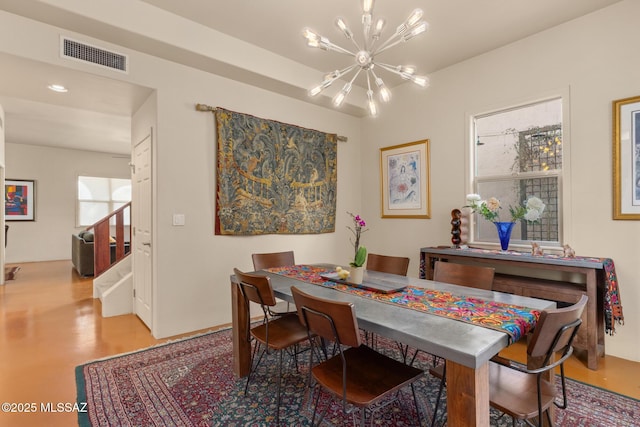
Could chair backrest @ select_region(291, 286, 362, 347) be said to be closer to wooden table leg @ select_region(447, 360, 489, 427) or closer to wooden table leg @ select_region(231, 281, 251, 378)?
wooden table leg @ select_region(447, 360, 489, 427)

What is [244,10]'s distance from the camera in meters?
2.80

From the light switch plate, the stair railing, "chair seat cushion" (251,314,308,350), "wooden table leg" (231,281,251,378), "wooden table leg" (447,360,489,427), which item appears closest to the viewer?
"wooden table leg" (447,360,489,427)

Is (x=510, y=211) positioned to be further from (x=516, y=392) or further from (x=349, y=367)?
(x=349, y=367)

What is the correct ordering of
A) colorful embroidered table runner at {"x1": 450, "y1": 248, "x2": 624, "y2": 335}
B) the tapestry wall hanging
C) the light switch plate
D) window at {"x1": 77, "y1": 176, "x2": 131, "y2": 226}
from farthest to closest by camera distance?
window at {"x1": 77, "y1": 176, "x2": 131, "y2": 226} → the tapestry wall hanging → the light switch plate → colorful embroidered table runner at {"x1": 450, "y1": 248, "x2": 624, "y2": 335}

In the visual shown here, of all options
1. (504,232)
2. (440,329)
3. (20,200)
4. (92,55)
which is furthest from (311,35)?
(20,200)

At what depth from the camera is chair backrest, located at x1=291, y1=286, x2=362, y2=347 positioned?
1378mm

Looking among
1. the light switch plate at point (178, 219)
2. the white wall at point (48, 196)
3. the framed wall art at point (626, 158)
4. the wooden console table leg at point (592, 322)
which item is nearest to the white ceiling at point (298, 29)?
the framed wall art at point (626, 158)

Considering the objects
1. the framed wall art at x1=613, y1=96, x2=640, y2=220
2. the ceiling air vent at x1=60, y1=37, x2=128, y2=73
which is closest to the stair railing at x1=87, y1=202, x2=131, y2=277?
the ceiling air vent at x1=60, y1=37, x2=128, y2=73

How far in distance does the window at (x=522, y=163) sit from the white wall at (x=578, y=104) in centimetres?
14

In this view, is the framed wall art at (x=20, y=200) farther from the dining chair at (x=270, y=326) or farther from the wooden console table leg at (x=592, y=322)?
the wooden console table leg at (x=592, y=322)

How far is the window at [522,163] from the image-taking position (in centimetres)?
309

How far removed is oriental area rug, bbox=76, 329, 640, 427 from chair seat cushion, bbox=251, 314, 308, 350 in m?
0.38

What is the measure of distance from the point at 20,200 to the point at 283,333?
8864 mm

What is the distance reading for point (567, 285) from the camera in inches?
108
